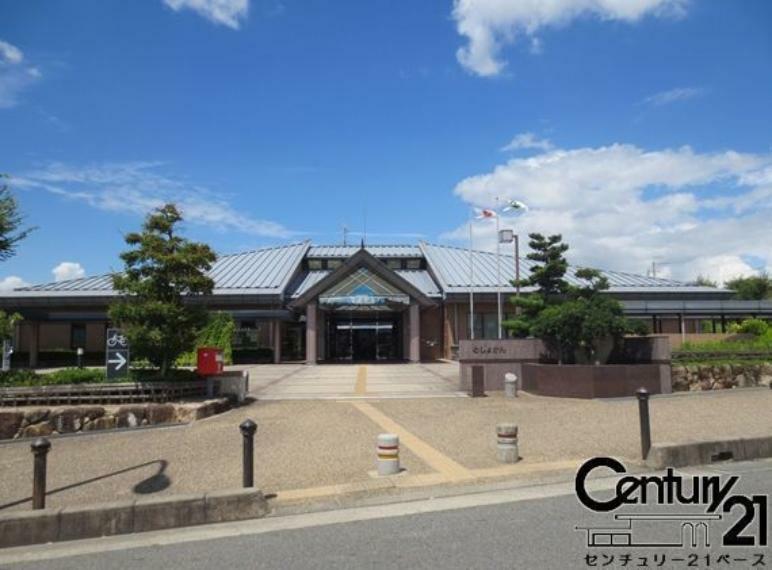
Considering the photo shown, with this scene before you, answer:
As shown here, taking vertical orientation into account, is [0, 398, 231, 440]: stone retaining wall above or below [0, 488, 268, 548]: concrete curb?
above

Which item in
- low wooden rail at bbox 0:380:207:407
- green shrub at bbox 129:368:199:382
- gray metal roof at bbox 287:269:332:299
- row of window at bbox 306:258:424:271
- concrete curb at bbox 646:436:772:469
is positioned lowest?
concrete curb at bbox 646:436:772:469

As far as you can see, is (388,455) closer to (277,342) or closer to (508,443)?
(508,443)

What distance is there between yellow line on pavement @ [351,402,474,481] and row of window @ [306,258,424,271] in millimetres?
27578

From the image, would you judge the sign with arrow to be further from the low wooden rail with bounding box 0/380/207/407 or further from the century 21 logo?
the century 21 logo

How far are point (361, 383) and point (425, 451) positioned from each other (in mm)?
11462

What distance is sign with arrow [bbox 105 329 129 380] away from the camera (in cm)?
1482

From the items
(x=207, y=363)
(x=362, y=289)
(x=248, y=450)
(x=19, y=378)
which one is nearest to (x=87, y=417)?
(x=19, y=378)

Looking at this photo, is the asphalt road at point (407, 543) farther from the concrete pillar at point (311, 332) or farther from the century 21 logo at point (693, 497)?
the concrete pillar at point (311, 332)

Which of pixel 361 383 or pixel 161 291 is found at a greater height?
pixel 161 291

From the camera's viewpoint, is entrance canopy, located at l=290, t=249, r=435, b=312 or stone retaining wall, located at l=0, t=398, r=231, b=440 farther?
entrance canopy, located at l=290, t=249, r=435, b=312

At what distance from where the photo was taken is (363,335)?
37.7 meters

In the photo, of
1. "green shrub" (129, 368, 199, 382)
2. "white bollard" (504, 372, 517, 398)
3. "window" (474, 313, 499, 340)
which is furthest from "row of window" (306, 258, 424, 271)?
"green shrub" (129, 368, 199, 382)

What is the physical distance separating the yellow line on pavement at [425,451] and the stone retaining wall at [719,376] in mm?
10188

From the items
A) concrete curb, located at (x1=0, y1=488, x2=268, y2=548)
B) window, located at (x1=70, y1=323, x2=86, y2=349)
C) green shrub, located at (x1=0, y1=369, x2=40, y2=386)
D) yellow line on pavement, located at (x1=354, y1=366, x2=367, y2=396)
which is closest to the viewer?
concrete curb, located at (x1=0, y1=488, x2=268, y2=548)
